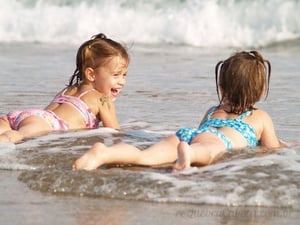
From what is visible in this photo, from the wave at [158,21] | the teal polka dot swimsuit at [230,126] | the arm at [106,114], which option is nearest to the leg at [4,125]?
the arm at [106,114]

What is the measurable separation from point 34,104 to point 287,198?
12.1 feet

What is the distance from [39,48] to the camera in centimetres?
1242

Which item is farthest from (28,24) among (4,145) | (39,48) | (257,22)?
(4,145)

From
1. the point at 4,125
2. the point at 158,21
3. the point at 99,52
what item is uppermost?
the point at 99,52

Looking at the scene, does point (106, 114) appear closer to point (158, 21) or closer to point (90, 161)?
point (90, 161)

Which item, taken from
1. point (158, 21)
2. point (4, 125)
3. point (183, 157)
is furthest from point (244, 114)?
point (158, 21)

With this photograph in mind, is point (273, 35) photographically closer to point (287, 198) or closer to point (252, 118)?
point (252, 118)

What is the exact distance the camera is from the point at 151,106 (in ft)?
23.8

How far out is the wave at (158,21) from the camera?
1316cm

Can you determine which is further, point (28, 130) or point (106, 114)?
point (106, 114)

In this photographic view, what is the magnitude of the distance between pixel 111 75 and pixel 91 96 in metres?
0.20

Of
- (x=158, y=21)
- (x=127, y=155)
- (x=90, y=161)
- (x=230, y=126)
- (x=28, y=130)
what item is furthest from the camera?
(x=158, y=21)

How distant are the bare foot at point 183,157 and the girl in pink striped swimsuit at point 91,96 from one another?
160 centimetres

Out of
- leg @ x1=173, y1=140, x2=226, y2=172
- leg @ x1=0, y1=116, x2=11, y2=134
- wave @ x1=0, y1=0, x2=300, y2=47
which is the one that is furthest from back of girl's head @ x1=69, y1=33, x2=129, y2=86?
wave @ x1=0, y1=0, x2=300, y2=47
